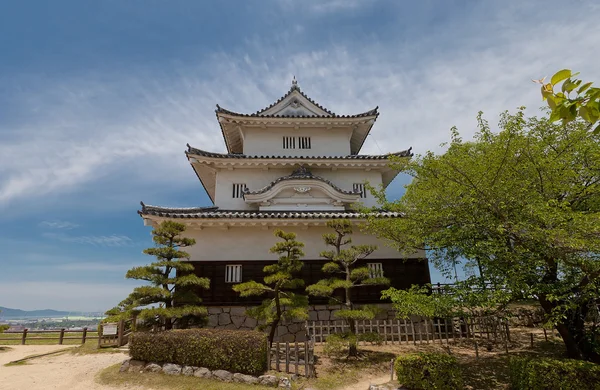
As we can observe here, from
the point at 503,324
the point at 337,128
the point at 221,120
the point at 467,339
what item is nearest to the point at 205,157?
the point at 221,120

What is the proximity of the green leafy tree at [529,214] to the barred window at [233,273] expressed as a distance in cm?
756

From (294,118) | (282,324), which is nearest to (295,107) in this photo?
(294,118)

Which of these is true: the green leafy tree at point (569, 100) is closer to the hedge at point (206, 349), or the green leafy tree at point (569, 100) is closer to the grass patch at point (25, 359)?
the hedge at point (206, 349)

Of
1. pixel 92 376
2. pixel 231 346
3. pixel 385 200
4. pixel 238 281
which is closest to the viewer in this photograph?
pixel 231 346

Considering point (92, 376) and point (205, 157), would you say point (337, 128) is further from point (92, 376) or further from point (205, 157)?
point (92, 376)

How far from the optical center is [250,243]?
45.4ft

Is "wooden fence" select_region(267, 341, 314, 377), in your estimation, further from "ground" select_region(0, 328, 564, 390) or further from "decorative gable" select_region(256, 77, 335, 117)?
"decorative gable" select_region(256, 77, 335, 117)

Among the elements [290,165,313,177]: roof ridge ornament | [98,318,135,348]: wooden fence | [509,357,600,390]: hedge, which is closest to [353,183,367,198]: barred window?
[290,165,313,177]: roof ridge ornament

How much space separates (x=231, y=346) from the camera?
873 cm

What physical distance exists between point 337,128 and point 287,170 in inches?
157

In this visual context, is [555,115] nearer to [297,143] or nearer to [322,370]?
[322,370]

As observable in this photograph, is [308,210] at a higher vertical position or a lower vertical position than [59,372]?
higher

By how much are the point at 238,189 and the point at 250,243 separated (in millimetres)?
3835

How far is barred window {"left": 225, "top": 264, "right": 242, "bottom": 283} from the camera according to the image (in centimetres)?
1341
